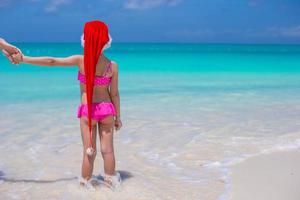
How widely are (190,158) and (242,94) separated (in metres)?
7.22

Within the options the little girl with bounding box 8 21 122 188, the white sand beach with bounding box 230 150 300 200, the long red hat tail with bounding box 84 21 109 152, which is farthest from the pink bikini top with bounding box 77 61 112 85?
the white sand beach with bounding box 230 150 300 200

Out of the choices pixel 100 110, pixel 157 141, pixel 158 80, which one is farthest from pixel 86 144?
pixel 158 80

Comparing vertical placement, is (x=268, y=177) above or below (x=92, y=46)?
below

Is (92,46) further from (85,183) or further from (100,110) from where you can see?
(85,183)

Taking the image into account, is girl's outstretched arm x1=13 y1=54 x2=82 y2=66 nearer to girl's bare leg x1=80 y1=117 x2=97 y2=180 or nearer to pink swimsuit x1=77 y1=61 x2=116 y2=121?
pink swimsuit x1=77 y1=61 x2=116 y2=121

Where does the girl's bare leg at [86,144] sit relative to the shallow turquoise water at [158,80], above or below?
above

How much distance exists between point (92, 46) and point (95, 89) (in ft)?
1.24

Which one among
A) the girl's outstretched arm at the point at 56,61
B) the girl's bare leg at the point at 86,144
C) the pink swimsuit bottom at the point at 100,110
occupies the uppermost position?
the girl's outstretched arm at the point at 56,61

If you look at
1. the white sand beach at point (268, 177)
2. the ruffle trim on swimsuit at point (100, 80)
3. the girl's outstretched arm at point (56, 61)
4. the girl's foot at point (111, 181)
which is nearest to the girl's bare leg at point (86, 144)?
the girl's foot at point (111, 181)

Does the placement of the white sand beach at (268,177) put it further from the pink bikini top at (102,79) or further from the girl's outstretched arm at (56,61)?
the girl's outstretched arm at (56,61)

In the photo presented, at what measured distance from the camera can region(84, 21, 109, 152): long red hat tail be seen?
145 inches

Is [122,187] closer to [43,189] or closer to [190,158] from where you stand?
[43,189]

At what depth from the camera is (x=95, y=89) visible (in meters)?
3.84

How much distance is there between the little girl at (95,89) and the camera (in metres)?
3.69
